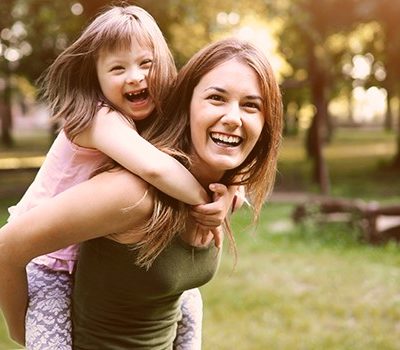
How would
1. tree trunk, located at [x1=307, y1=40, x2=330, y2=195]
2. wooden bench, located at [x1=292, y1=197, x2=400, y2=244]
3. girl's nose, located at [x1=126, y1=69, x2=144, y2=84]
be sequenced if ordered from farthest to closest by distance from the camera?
tree trunk, located at [x1=307, y1=40, x2=330, y2=195] < wooden bench, located at [x1=292, y1=197, x2=400, y2=244] < girl's nose, located at [x1=126, y1=69, x2=144, y2=84]

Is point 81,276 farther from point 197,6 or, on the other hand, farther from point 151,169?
point 197,6

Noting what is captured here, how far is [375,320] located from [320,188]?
1142cm

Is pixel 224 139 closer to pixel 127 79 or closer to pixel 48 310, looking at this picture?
pixel 127 79

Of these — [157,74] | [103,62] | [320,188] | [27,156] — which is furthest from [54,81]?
[27,156]

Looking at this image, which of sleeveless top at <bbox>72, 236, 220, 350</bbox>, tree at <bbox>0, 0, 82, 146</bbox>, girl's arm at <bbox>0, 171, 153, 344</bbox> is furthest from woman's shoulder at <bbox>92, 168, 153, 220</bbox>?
tree at <bbox>0, 0, 82, 146</bbox>

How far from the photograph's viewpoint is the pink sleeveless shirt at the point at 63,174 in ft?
6.37

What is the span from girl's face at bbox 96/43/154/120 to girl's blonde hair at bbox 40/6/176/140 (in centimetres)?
2

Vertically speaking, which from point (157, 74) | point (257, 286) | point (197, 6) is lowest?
point (257, 286)

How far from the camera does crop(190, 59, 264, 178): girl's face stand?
1771 mm

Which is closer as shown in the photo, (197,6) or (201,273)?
(201,273)

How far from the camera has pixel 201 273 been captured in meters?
1.88

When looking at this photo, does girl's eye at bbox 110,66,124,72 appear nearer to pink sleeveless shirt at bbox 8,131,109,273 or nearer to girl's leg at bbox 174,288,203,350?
pink sleeveless shirt at bbox 8,131,109,273

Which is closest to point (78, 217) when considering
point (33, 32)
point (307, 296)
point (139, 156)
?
point (139, 156)

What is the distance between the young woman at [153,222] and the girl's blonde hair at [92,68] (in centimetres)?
13
